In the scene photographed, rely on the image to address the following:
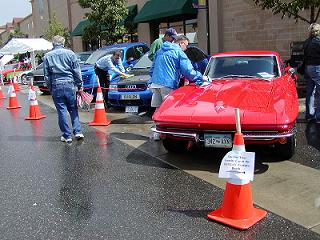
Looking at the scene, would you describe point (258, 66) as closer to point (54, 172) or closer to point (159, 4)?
point (54, 172)

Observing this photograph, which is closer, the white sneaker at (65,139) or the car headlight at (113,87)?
the white sneaker at (65,139)

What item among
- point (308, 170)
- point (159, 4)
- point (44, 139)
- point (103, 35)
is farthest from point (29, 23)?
point (308, 170)

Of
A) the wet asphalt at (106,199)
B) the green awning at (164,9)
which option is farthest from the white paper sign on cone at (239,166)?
the green awning at (164,9)

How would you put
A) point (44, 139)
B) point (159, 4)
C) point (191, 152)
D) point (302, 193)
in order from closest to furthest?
point (302, 193) → point (191, 152) → point (44, 139) → point (159, 4)

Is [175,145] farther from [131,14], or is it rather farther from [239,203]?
[131,14]

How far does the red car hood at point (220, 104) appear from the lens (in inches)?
191

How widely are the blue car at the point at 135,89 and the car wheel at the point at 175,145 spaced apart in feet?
8.24

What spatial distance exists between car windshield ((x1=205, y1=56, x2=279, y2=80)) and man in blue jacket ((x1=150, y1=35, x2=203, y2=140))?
0.57 metres

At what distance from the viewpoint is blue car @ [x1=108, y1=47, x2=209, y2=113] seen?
8883 mm

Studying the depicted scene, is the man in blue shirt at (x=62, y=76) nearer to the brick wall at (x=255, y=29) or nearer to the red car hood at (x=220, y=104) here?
the red car hood at (x=220, y=104)

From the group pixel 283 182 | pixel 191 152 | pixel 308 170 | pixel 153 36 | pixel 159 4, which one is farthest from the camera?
pixel 153 36

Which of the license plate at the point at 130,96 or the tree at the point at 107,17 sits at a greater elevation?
the tree at the point at 107,17

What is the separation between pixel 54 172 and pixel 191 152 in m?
1.95

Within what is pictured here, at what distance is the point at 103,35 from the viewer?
22.4 meters
